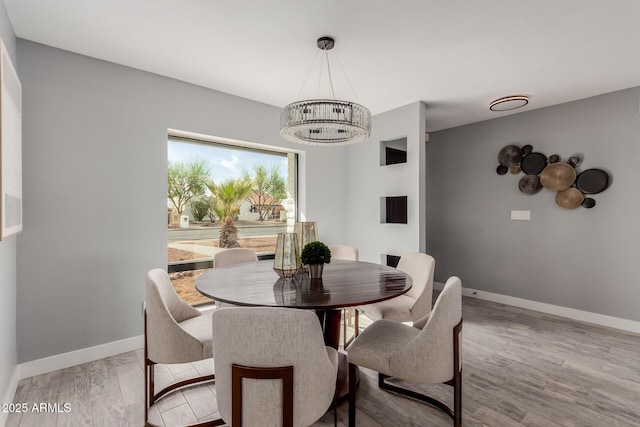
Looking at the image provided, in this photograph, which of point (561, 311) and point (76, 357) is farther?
point (561, 311)

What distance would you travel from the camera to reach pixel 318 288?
1.78 m

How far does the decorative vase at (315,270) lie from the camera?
6.55 feet

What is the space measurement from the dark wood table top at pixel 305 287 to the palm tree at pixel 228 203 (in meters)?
1.28

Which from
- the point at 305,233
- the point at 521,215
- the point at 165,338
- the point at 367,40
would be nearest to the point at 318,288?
the point at 305,233

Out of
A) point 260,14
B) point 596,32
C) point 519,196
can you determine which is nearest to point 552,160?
point 519,196

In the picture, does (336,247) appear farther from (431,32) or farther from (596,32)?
(596,32)

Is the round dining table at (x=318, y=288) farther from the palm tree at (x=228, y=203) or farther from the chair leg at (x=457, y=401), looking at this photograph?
the palm tree at (x=228, y=203)

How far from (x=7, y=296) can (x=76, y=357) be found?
78 cm

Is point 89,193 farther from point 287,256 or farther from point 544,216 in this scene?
point 544,216

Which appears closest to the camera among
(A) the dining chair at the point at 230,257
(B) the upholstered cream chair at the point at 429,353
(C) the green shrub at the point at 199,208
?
(B) the upholstered cream chair at the point at 429,353

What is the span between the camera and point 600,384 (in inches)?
86.8

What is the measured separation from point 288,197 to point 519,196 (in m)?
2.97

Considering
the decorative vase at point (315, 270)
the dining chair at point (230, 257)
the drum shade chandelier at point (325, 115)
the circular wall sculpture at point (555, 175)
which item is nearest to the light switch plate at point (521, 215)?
the circular wall sculpture at point (555, 175)

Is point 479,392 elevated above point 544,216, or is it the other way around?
point 544,216
